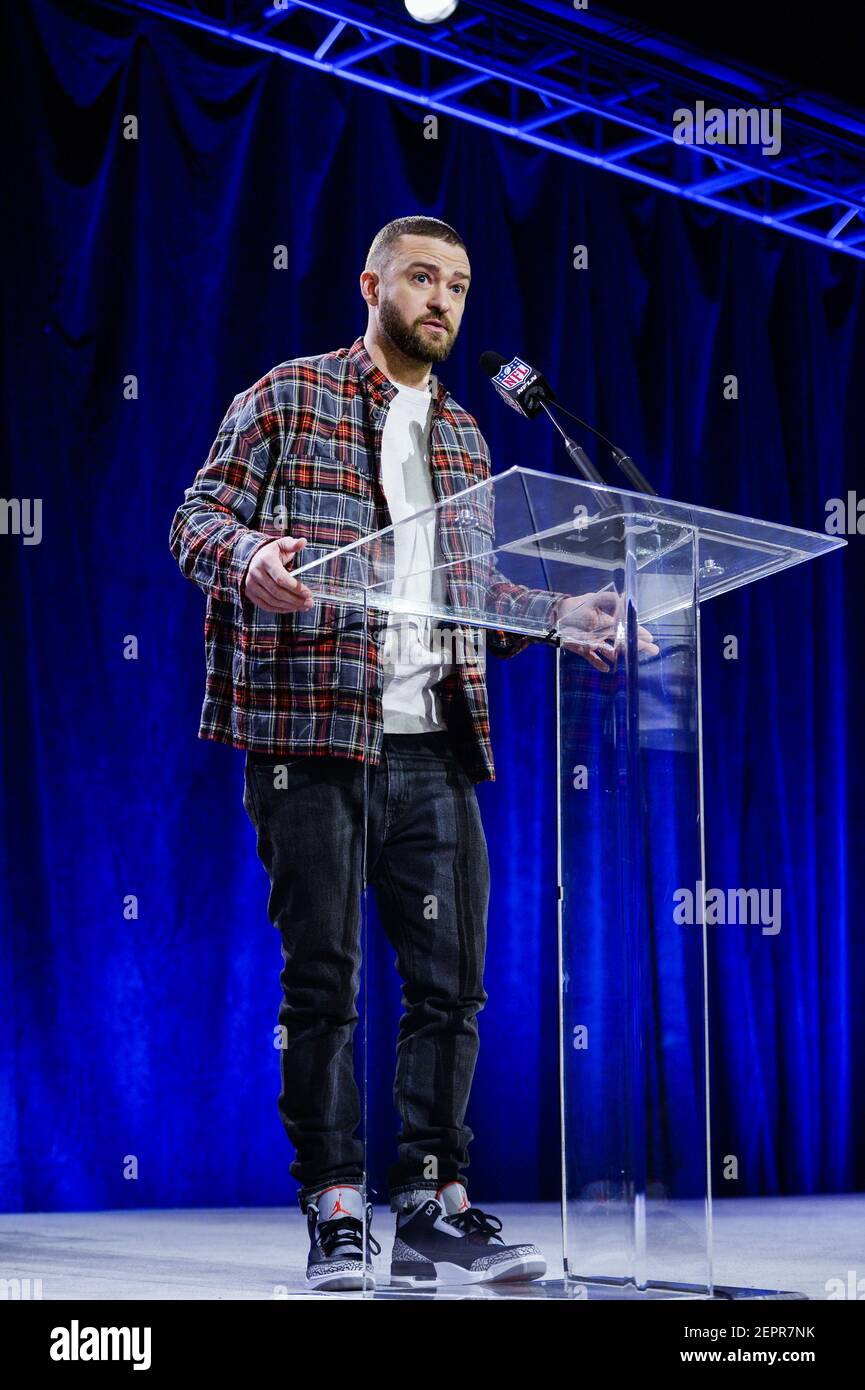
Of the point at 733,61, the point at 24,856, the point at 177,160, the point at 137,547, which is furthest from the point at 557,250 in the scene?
the point at 24,856

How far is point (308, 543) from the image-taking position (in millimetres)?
2264

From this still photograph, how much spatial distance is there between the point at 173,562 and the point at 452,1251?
2720 millimetres

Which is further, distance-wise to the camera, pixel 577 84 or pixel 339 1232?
pixel 577 84

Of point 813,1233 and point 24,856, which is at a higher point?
point 24,856

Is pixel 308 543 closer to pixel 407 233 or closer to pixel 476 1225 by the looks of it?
pixel 407 233

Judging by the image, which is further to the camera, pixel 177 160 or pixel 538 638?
pixel 177 160

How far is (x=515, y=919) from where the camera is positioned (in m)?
2.06

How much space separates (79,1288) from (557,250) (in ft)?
11.5

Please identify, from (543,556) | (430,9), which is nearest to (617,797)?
(543,556)

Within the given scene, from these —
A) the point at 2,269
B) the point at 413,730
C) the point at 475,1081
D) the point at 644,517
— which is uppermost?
the point at 2,269

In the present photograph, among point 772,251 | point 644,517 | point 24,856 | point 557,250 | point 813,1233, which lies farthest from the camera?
point 772,251

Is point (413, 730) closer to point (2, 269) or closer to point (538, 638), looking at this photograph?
point (538, 638)

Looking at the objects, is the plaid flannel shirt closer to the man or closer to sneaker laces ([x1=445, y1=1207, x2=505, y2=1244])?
the man

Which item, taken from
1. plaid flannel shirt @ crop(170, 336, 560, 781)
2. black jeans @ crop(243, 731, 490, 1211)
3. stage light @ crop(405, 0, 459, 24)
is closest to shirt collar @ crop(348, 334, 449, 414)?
plaid flannel shirt @ crop(170, 336, 560, 781)
